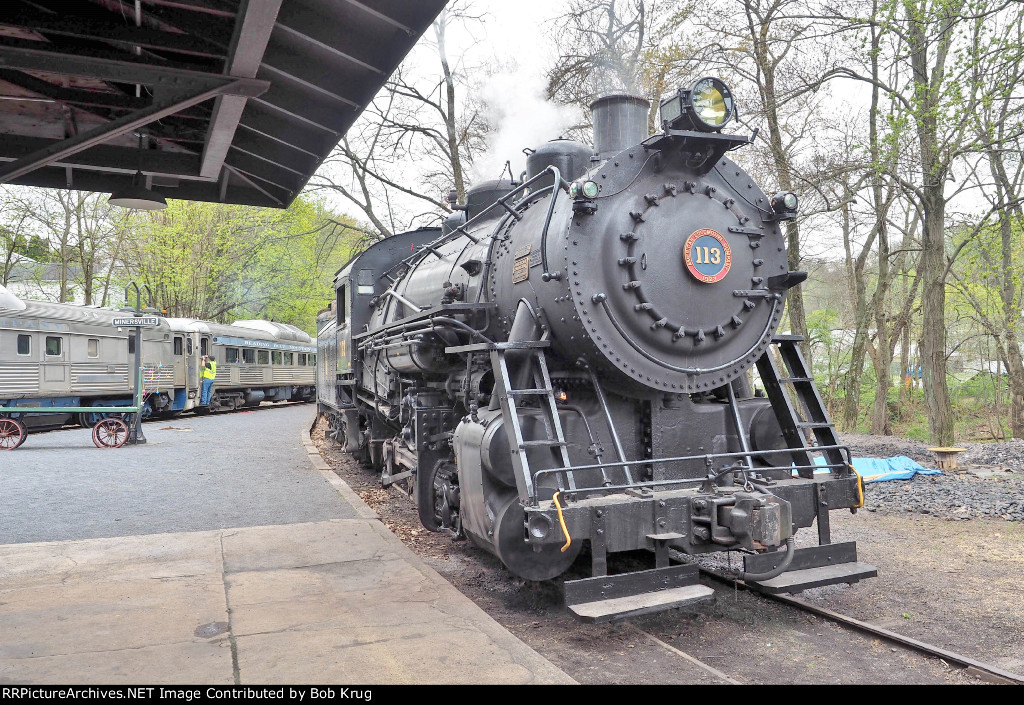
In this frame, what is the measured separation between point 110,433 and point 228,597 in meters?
11.2

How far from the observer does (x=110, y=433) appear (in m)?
14.4

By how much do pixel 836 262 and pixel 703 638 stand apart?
2482 centimetres

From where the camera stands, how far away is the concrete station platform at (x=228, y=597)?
3.66 m

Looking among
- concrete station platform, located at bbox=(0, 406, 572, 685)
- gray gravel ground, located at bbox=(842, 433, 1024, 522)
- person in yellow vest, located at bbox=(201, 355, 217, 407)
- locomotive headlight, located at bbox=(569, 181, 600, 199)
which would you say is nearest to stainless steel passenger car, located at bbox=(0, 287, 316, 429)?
person in yellow vest, located at bbox=(201, 355, 217, 407)

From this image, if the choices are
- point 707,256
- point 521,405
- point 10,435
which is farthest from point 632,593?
point 10,435

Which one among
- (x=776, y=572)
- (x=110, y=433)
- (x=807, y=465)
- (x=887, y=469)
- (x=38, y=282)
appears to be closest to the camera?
(x=776, y=572)

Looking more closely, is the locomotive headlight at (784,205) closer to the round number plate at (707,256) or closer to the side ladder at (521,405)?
the round number plate at (707,256)

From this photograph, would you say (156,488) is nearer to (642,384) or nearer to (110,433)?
(110,433)

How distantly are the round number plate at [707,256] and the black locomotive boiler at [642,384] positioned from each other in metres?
0.01

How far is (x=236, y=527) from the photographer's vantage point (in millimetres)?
7230

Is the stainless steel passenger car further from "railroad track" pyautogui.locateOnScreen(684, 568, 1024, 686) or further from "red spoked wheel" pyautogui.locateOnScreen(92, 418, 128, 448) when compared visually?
"railroad track" pyautogui.locateOnScreen(684, 568, 1024, 686)

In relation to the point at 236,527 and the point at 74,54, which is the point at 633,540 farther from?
the point at 236,527

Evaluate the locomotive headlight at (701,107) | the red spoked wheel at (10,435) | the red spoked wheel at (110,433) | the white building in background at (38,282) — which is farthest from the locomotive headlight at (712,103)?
the white building in background at (38,282)

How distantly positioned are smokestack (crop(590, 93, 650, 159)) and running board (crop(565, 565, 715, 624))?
3097 mm
